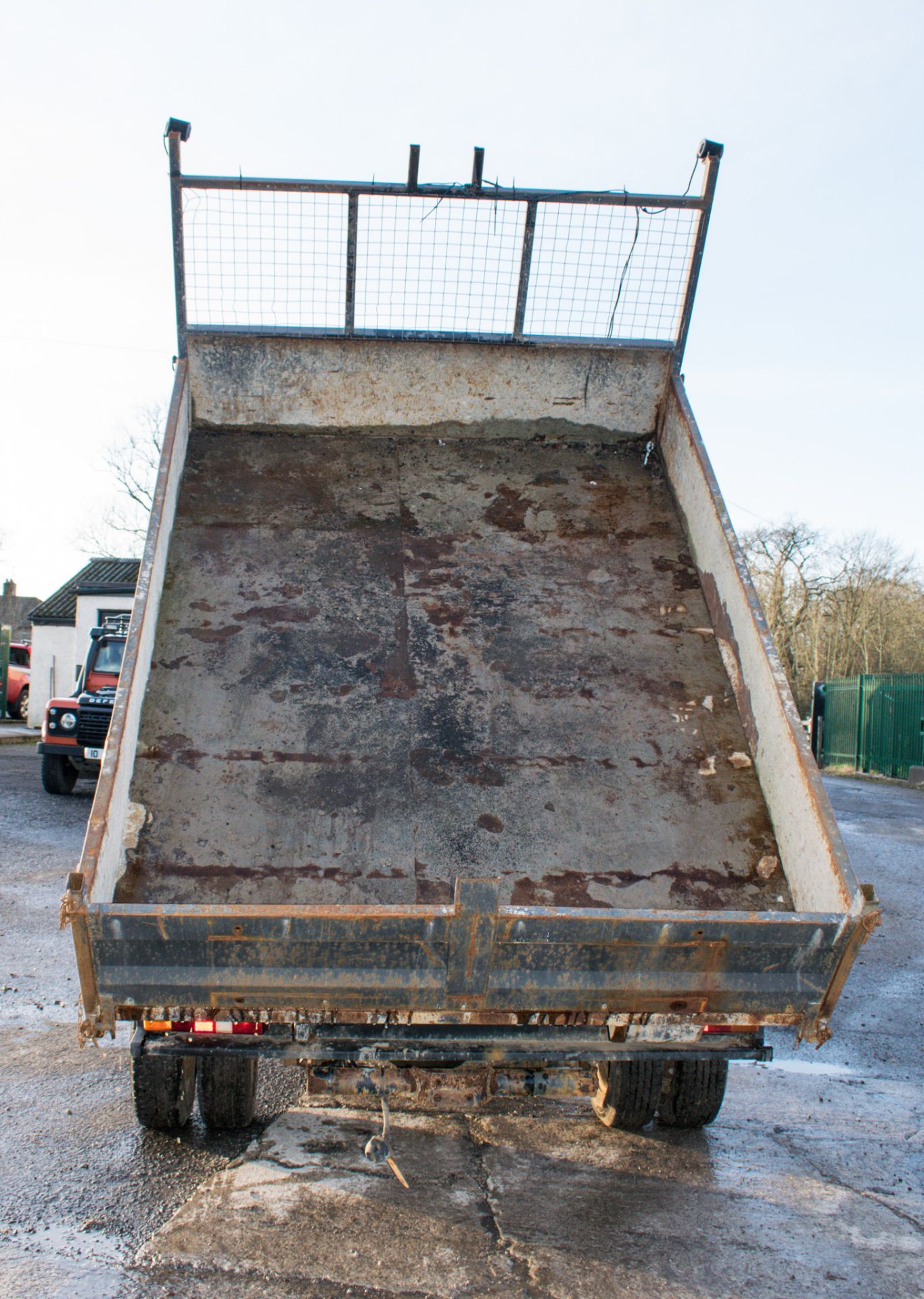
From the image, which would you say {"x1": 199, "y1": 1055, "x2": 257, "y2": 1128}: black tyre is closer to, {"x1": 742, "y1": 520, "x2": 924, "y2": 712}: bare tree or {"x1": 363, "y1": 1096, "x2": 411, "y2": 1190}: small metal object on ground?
{"x1": 363, "y1": 1096, "x2": 411, "y2": 1190}: small metal object on ground

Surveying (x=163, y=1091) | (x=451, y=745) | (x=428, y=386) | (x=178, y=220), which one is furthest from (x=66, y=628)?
(x=451, y=745)

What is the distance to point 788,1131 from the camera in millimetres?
4480

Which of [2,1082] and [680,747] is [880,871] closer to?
[680,747]

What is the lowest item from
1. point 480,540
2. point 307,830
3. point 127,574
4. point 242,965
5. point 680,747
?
point 242,965

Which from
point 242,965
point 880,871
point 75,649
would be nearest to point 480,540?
point 242,965

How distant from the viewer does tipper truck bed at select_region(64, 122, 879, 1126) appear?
3006mm

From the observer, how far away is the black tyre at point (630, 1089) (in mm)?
4141

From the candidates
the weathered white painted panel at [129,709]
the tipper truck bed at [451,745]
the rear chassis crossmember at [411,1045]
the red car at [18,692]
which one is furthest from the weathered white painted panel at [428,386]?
the red car at [18,692]

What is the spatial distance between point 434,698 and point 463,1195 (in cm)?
183

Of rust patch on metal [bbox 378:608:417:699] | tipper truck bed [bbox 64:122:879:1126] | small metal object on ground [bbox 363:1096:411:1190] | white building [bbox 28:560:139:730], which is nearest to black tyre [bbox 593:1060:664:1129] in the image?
tipper truck bed [bbox 64:122:879:1126]

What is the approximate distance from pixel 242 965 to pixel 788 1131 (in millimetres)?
2874

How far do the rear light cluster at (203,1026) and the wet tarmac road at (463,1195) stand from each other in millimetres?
651

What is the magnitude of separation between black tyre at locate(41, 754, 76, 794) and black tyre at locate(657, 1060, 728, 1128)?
11491 mm

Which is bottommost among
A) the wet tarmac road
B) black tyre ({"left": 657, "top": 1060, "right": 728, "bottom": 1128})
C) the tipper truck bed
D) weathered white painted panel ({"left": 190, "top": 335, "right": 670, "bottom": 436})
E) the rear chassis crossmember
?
the wet tarmac road
